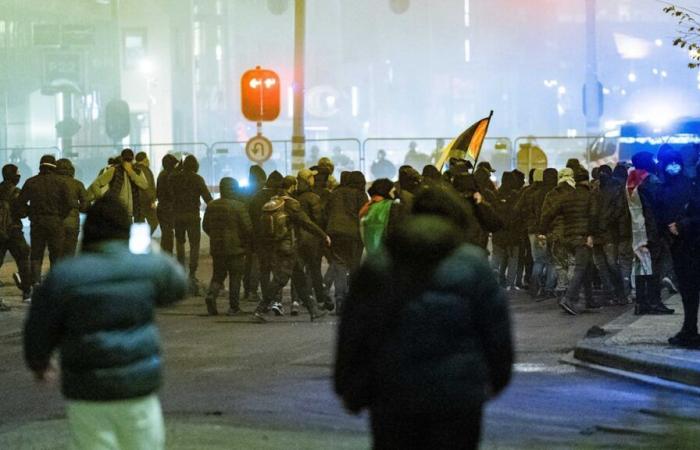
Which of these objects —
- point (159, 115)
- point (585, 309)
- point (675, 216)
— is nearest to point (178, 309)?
point (585, 309)

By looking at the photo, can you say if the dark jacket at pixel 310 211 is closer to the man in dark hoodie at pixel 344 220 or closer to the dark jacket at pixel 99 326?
the man in dark hoodie at pixel 344 220

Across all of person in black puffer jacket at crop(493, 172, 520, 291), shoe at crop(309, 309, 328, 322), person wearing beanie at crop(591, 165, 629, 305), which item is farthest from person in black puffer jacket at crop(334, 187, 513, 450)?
person in black puffer jacket at crop(493, 172, 520, 291)

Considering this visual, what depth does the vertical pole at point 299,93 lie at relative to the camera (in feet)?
80.4

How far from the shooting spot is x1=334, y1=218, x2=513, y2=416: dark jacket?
179 inches

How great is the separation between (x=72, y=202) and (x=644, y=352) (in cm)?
815

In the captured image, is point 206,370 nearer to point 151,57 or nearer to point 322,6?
point 151,57

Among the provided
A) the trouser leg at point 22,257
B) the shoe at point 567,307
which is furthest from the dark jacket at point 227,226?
the shoe at point 567,307

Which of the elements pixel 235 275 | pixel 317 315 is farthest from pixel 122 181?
pixel 317 315

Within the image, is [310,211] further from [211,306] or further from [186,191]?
[186,191]

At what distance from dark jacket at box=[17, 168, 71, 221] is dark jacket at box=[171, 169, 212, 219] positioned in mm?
2122

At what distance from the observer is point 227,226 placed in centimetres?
1562

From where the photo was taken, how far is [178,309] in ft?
55.0

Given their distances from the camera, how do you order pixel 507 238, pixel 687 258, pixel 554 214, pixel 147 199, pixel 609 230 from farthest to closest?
pixel 147 199, pixel 507 238, pixel 609 230, pixel 554 214, pixel 687 258

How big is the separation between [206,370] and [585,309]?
240 inches
